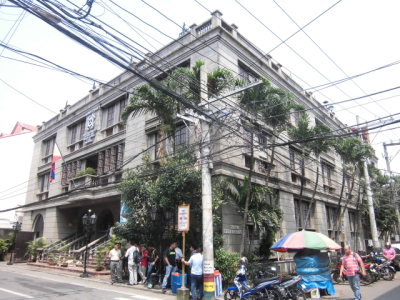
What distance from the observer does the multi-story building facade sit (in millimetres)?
16766

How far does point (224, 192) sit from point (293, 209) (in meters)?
8.29

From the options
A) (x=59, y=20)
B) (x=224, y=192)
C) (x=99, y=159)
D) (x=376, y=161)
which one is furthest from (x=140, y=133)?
(x=376, y=161)

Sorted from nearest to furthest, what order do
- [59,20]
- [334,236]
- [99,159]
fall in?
1. [59,20]
2. [99,159]
3. [334,236]

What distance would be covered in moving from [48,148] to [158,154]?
17985mm

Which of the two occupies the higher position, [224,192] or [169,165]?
[169,165]

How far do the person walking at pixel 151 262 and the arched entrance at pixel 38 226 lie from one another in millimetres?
19278

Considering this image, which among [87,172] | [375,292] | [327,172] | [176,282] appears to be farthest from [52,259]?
[327,172]

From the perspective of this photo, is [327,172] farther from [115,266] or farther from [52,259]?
[52,259]

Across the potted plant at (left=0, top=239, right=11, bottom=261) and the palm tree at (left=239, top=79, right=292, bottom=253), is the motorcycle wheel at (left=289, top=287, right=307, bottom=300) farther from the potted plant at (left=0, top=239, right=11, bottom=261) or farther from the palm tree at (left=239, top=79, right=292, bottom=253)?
the potted plant at (left=0, top=239, right=11, bottom=261)

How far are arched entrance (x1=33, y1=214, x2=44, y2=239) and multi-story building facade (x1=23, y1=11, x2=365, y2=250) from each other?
10 centimetres

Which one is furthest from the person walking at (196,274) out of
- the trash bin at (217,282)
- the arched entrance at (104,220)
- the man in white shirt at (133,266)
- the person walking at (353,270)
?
the arched entrance at (104,220)

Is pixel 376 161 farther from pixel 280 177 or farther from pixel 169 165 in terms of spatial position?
pixel 169 165

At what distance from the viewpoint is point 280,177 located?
19.8 metres

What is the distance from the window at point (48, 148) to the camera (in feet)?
99.1
